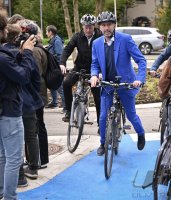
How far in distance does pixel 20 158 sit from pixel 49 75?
60.4 inches

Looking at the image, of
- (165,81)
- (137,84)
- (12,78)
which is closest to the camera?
(12,78)

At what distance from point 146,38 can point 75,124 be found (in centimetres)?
2356

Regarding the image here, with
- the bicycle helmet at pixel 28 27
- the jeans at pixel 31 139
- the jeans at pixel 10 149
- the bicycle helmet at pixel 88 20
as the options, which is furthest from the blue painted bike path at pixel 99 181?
the bicycle helmet at pixel 88 20

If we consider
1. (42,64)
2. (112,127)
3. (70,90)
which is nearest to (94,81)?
(112,127)

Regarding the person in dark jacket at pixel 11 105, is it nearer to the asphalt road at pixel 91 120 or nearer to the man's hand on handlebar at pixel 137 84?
the man's hand on handlebar at pixel 137 84

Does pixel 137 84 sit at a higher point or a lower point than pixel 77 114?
A: higher

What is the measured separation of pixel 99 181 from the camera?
19.2 ft

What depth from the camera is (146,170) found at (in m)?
6.24

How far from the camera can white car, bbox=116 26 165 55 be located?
30.1 metres

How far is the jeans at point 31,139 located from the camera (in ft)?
18.1

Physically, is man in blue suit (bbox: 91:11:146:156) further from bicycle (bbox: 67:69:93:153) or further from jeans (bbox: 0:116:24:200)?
jeans (bbox: 0:116:24:200)

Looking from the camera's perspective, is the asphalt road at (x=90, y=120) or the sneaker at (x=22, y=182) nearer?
the sneaker at (x=22, y=182)

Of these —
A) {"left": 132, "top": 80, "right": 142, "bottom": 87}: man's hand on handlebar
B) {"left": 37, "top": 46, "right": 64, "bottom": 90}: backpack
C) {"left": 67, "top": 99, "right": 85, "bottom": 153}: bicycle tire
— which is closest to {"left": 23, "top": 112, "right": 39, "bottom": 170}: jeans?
{"left": 37, "top": 46, "right": 64, "bottom": 90}: backpack

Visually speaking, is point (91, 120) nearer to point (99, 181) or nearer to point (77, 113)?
point (77, 113)
